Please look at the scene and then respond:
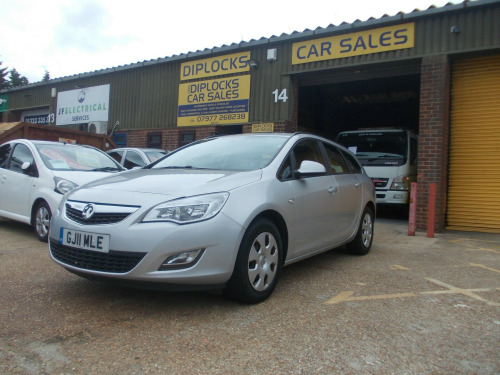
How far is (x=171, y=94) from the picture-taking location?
536 inches

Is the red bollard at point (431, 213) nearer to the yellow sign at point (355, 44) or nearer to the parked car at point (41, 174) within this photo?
the yellow sign at point (355, 44)

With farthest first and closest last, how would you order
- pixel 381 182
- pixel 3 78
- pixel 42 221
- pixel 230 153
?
pixel 3 78 < pixel 381 182 < pixel 42 221 < pixel 230 153

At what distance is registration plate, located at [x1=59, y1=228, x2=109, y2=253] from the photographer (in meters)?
3.01

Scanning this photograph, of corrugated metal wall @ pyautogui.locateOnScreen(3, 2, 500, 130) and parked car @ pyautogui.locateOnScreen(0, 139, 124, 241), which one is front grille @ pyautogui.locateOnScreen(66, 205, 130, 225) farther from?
corrugated metal wall @ pyautogui.locateOnScreen(3, 2, 500, 130)

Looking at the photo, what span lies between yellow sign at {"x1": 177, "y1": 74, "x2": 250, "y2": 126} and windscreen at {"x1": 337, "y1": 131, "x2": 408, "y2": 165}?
321 centimetres

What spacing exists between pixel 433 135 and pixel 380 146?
5.24 ft

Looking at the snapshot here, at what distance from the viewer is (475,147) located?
29.1 feet

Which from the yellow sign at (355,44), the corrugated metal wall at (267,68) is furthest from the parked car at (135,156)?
the yellow sign at (355,44)

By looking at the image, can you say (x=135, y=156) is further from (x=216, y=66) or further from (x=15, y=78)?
(x=15, y=78)

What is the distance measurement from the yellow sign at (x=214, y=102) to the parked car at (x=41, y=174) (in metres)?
5.78

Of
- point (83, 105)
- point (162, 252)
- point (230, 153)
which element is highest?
point (83, 105)

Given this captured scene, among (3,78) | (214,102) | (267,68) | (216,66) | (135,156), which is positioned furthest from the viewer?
(3,78)

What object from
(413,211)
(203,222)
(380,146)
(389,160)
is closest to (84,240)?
(203,222)

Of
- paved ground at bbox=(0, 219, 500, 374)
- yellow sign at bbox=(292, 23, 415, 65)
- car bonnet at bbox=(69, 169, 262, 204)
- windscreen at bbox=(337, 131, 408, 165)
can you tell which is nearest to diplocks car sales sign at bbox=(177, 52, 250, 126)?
yellow sign at bbox=(292, 23, 415, 65)
